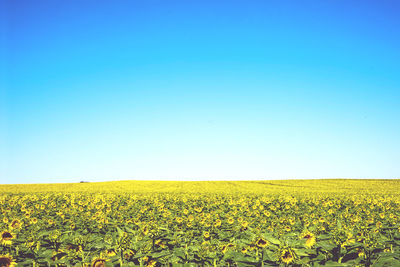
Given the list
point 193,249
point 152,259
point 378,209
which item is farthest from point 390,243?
point 378,209

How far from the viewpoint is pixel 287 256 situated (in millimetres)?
2162

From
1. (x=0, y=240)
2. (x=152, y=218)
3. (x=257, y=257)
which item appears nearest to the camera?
(x=257, y=257)

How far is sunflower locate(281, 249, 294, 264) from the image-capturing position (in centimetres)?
213

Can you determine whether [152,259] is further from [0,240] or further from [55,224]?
[55,224]

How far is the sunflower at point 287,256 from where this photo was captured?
2135mm

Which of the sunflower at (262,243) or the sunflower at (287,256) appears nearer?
the sunflower at (287,256)

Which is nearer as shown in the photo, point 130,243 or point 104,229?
point 130,243

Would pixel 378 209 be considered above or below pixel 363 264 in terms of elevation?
below

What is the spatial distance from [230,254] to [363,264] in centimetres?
116

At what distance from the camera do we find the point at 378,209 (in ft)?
43.8

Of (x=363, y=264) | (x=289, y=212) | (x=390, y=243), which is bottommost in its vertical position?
(x=289, y=212)

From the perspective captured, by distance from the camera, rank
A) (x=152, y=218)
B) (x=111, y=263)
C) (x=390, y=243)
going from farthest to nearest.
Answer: (x=152, y=218)
(x=390, y=243)
(x=111, y=263)

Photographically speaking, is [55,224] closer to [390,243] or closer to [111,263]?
[111,263]

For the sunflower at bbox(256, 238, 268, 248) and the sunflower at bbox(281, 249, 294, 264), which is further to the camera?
the sunflower at bbox(256, 238, 268, 248)
